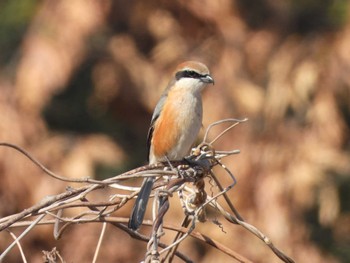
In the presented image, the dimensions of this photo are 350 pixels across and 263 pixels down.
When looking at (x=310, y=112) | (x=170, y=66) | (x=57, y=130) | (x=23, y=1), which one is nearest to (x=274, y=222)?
(x=310, y=112)

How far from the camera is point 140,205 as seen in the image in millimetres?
2357

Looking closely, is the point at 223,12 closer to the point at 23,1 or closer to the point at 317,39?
the point at 317,39

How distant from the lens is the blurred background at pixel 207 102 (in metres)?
6.35

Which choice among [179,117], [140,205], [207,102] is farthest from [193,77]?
[207,102]

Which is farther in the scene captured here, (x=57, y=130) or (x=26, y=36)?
(x=57, y=130)

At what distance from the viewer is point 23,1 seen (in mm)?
6758

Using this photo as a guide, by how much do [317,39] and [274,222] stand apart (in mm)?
1729

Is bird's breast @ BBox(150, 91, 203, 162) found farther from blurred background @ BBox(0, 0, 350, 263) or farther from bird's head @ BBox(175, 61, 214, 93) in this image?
blurred background @ BBox(0, 0, 350, 263)

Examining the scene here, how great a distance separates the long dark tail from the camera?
88.1 inches

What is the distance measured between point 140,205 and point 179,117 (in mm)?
1127

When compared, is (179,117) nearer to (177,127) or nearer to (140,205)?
(177,127)

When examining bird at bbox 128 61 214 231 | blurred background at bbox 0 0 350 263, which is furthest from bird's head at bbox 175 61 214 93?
blurred background at bbox 0 0 350 263

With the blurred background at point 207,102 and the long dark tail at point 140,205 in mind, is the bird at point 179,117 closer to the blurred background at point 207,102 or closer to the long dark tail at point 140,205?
the long dark tail at point 140,205

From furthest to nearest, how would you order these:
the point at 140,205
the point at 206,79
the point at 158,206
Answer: the point at 206,79
the point at 140,205
the point at 158,206
